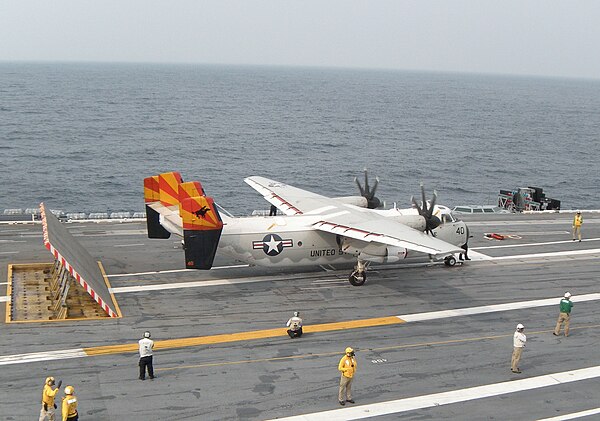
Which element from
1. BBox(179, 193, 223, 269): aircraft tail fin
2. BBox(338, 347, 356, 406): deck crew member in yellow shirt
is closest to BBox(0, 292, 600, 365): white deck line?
BBox(179, 193, 223, 269): aircraft tail fin

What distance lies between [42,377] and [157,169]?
79.7 metres

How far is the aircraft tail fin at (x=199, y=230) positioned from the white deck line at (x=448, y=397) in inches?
531

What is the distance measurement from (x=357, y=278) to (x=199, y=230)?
910 centimetres

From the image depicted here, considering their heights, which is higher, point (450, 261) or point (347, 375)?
point (347, 375)

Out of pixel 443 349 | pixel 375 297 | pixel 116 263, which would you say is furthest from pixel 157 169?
pixel 443 349

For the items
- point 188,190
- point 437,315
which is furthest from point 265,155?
point 437,315

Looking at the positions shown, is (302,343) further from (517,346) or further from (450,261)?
(450,261)

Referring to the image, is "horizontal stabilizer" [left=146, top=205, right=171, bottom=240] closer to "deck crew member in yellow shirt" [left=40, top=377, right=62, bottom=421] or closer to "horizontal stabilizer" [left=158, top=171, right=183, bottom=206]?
"horizontal stabilizer" [left=158, top=171, right=183, bottom=206]

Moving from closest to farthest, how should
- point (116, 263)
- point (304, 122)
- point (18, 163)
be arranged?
point (116, 263) → point (18, 163) → point (304, 122)

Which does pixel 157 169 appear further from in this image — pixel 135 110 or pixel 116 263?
pixel 135 110

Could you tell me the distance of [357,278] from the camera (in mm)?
35625

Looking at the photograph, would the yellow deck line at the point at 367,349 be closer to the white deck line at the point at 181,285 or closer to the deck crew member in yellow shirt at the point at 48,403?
the deck crew member in yellow shirt at the point at 48,403

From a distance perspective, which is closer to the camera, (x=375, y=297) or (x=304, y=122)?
(x=375, y=297)

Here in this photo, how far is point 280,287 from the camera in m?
35.2
